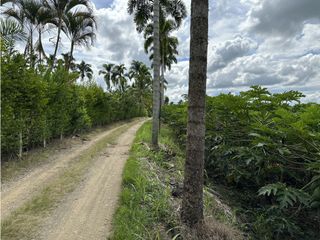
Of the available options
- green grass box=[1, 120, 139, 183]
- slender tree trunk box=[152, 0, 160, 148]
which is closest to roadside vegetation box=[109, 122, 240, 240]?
green grass box=[1, 120, 139, 183]

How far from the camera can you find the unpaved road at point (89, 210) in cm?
460

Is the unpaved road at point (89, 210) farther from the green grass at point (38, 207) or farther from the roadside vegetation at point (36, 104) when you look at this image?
the roadside vegetation at point (36, 104)

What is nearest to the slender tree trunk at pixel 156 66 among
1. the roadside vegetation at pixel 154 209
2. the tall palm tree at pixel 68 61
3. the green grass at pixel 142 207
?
the roadside vegetation at pixel 154 209

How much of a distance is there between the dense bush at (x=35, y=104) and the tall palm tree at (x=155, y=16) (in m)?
3.82

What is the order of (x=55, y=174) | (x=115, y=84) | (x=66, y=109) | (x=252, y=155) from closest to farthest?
(x=252, y=155) → (x=55, y=174) → (x=66, y=109) → (x=115, y=84)

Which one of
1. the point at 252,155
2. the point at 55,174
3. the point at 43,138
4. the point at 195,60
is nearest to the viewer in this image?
the point at 195,60

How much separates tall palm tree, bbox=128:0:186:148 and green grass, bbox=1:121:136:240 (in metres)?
4.12

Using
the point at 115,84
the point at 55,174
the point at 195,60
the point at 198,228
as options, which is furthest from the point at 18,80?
the point at 115,84

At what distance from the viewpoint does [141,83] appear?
159 ft

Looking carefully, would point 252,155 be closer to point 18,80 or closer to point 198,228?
point 198,228

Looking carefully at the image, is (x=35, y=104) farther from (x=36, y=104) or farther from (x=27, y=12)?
(x=27, y=12)

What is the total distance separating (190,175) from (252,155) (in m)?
1.29

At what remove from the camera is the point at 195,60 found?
4.34m

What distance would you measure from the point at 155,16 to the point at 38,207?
8.44m
